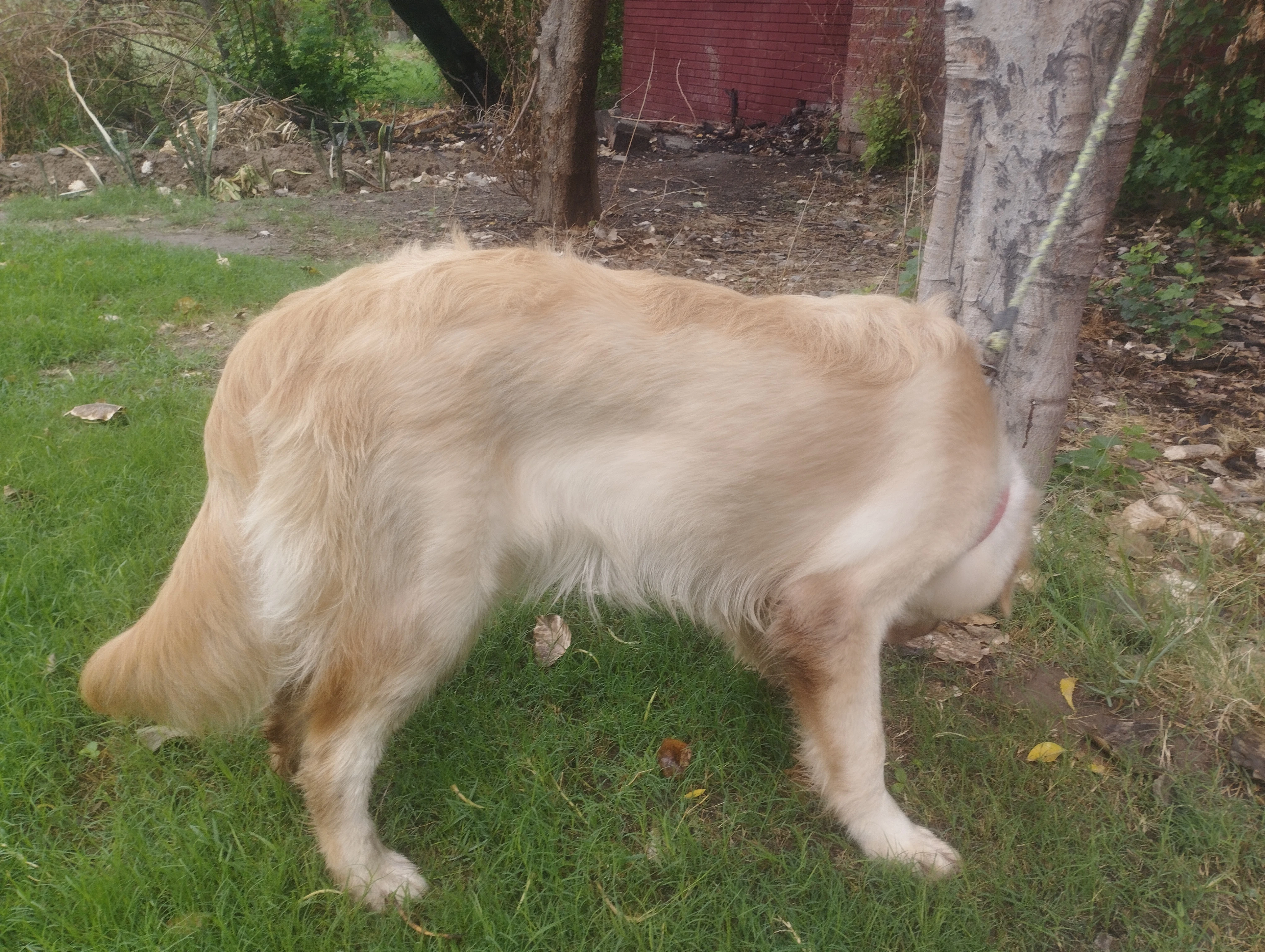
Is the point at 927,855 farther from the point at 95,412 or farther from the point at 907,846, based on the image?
the point at 95,412

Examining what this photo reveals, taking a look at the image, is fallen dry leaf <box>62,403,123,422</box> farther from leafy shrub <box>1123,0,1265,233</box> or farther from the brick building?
the brick building

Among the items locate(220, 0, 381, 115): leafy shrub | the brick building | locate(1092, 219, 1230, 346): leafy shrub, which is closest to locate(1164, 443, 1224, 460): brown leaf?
locate(1092, 219, 1230, 346): leafy shrub

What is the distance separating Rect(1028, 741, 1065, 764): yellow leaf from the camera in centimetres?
258

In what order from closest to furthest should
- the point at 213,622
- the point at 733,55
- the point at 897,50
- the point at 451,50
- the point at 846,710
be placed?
the point at 213,622
the point at 846,710
the point at 897,50
the point at 733,55
the point at 451,50

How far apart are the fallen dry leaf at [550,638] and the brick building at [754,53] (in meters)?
8.77

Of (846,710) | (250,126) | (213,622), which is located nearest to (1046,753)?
(846,710)

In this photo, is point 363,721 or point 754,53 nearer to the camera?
point 363,721

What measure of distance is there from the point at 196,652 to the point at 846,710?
165 centimetres

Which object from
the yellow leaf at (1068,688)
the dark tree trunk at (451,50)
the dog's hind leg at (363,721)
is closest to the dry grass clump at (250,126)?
the dark tree trunk at (451,50)

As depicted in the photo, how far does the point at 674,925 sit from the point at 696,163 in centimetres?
1055

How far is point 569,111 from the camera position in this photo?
7035mm

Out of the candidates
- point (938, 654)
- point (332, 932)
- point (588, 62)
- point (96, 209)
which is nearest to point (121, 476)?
point (332, 932)

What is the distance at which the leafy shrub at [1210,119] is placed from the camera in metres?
6.82

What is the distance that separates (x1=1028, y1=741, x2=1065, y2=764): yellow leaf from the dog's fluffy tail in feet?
7.18
